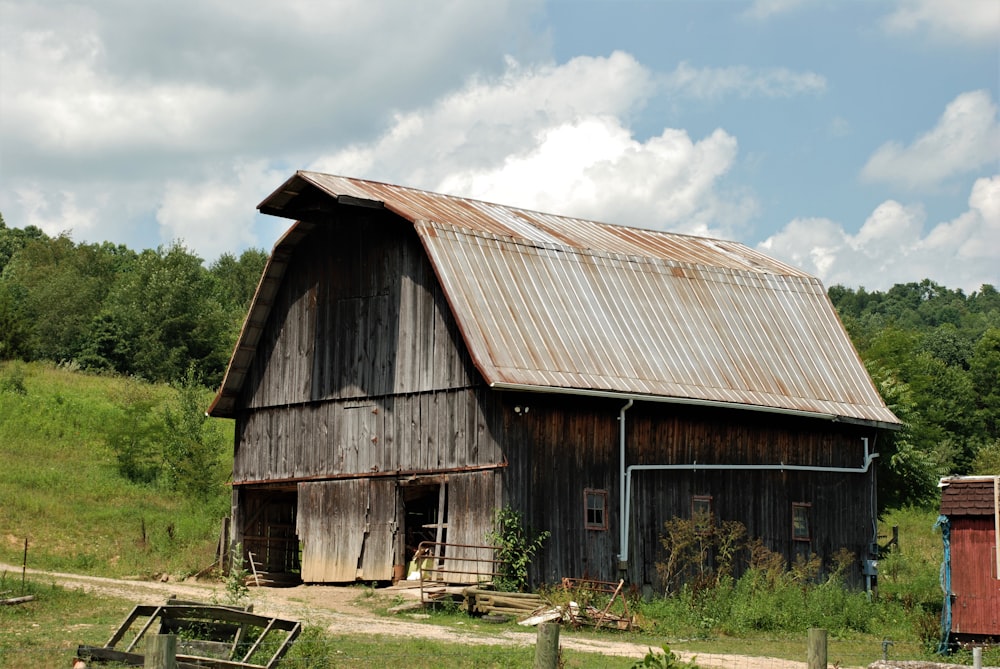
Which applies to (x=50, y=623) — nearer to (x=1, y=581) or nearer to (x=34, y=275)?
(x=1, y=581)

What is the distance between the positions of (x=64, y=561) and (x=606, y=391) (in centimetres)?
1378

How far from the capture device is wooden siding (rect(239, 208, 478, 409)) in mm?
26656

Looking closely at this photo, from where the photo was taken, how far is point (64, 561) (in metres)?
30.8

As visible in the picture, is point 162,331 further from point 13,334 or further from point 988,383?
point 988,383

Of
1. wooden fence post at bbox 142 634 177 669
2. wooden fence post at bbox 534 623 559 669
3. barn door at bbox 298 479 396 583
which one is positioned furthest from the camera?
barn door at bbox 298 479 396 583

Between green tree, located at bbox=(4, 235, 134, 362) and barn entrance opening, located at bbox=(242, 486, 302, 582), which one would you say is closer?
barn entrance opening, located at bbox=(242, 486, 302, 582)

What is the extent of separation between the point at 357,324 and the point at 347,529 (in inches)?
169

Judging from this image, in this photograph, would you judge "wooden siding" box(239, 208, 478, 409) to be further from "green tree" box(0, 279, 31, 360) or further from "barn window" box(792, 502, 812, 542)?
"green tree" box(0, 279, 31, 360)

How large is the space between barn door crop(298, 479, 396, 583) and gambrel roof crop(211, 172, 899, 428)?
395 centimetres

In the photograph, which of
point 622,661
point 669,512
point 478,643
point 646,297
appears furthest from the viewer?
point 646,297

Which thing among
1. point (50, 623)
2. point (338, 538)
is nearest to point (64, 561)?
point (338, 538)

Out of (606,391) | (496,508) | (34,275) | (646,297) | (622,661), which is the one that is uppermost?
(34,275)

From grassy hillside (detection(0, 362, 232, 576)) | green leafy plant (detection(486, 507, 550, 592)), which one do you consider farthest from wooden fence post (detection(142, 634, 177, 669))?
grassy hillside (detection(0, 362, 232, 576))

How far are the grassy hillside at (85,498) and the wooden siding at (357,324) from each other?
5.18 meters
